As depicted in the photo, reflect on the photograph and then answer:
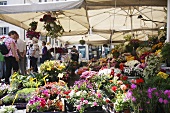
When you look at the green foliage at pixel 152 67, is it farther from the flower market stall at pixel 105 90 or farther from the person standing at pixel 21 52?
the person standing at pixel 21 52

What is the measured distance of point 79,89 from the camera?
384 centimetres

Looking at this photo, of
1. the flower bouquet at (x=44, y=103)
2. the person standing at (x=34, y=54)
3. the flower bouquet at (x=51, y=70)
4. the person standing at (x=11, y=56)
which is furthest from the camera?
the person standing at (x=34, y=54)

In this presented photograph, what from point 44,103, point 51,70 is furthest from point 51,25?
point 44,103

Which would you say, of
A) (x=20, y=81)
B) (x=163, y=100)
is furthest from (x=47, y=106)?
(x=20, y=81)

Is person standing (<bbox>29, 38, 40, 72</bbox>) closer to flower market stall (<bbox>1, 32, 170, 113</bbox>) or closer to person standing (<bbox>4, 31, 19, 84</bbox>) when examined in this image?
person standing (<bbox>4, 31, 19, 84</bbox>)

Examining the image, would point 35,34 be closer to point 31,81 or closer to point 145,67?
point 31,81

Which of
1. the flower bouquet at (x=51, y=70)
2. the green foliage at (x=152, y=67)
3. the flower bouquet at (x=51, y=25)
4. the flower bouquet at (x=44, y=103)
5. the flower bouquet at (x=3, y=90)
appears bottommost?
the flower bouquet at (x=3, y=90)

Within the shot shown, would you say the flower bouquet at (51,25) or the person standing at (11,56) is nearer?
the person standing at (11,56)

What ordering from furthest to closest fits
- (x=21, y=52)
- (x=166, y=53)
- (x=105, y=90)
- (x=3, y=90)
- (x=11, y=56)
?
(x=21, y=52) < (x=11, y=56) < (x=3, y=90) < (x=166, y=53) < (x=105, y=90)

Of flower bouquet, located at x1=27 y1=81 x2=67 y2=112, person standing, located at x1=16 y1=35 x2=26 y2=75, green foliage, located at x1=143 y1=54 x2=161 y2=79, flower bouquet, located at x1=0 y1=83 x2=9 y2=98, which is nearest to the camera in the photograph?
flower bouquet, located at x1=27 y1=81 x2=67 y2=112

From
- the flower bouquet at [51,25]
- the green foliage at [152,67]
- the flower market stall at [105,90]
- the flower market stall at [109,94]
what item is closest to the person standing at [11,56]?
the flower bouquet at [51,25]

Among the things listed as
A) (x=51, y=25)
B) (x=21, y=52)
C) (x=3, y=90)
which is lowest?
(x=3, y=90)

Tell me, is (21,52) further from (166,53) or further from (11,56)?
(166,53)

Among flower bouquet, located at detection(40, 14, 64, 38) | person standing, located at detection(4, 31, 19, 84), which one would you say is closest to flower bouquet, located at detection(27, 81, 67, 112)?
person standing, located at detection(4, 31, 19, 84)
